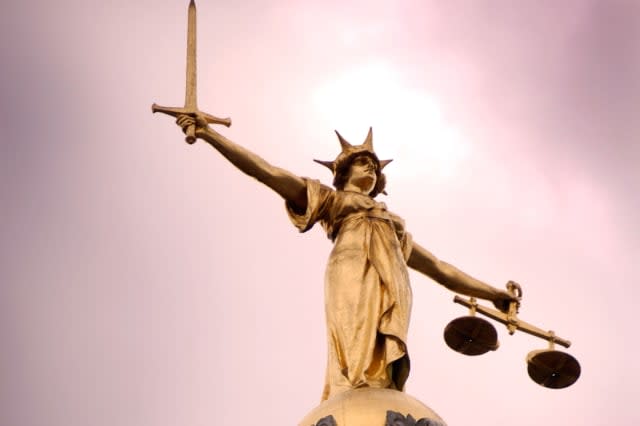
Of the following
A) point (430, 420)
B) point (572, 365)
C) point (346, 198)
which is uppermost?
point (346, 198)

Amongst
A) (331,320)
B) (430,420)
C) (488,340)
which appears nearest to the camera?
(430,420)

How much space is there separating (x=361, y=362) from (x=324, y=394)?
0.54 metres

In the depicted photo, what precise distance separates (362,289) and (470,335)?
177 centimetres

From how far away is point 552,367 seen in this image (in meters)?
20.3

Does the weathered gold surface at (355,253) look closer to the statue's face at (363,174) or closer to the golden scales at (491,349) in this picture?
the statue's face at (363,174)

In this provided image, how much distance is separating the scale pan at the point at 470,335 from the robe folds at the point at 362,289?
93cm

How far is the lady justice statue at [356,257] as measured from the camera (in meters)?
18.6

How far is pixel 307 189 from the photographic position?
65.5ft

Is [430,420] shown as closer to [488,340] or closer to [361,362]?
[361,362]

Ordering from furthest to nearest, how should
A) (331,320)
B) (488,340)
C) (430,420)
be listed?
(488,340) → (331,320) → (430,420)

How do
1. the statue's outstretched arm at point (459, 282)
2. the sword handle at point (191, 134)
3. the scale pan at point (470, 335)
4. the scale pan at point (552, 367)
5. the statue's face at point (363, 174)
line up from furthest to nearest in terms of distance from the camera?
the statue's outstretched arm at point (459, 282) → the statue's face at point (363, 174) → the scale pan at point (552, 367) → the scale pan at point (470, 335) → the sword handle at point (191, 134)

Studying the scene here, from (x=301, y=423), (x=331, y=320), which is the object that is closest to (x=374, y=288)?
(x=331, y=320)

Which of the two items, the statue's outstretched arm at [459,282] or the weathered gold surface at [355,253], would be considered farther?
the statue's outstretched arm at [459,282]

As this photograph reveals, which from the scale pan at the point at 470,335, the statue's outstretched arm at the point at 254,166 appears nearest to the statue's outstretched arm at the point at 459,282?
the scale pan at the point at 470,335
